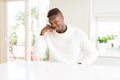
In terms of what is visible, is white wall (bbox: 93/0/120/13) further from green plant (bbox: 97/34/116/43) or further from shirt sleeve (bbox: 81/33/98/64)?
shirt sleeve (bbox: 81/33/98/64)

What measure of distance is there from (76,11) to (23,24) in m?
1.43

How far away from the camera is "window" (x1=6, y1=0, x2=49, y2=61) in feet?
14.7

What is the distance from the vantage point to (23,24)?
466cm

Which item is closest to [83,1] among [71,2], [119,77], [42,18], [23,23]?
[71,2]

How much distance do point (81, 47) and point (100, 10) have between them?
1.73 metres

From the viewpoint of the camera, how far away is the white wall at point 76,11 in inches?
147

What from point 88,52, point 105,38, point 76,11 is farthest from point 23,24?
point 88,52

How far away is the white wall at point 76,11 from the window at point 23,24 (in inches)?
22.7

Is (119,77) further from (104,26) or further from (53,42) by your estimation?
(104,26)

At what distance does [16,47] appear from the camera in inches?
190

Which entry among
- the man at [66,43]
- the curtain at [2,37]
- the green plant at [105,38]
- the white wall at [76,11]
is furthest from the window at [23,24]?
the man at [66,43]

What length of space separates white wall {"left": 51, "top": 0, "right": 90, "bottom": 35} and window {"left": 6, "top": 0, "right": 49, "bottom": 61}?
22.7 inches

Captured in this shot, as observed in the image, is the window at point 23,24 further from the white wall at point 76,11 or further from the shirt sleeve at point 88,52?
the shirt sleeve at point 88,52

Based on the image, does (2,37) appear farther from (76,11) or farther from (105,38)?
(105,38)
